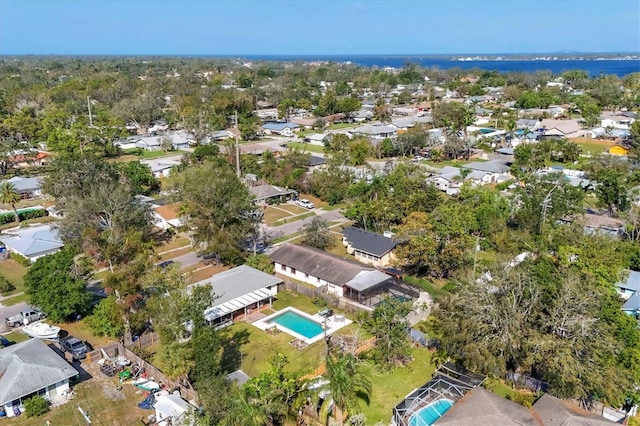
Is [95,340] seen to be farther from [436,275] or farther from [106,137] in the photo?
[106,137]

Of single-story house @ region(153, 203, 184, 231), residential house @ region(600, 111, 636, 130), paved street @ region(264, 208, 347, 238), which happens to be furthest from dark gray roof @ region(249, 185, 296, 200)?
residential house @ region(600, 111, 636, 130)

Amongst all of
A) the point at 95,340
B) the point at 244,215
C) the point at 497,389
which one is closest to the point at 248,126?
the point at 244,215

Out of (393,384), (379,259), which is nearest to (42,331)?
(393,384)

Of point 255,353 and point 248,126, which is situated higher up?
point 248,126

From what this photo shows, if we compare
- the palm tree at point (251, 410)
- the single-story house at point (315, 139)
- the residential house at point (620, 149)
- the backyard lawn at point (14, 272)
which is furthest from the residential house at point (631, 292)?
the single-story house at point (315, 139)

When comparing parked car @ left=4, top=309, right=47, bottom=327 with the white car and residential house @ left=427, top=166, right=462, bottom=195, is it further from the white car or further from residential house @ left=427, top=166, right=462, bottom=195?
residential house @ left=427, top=166, right=462, bottom=195

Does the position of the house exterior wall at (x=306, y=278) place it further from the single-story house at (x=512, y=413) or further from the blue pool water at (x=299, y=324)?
the single-story house at (x=512, y=413)
